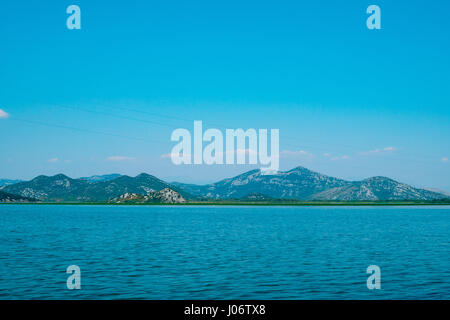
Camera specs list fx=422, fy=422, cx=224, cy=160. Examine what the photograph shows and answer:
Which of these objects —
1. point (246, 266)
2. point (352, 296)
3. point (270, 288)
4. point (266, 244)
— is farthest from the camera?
point (266, 244)

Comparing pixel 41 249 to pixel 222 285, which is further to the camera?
pixel 41 249

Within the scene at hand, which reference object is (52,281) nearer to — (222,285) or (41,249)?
(222,285)

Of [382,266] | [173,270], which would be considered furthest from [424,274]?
[173,270]

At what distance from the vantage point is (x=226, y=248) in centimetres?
8256
